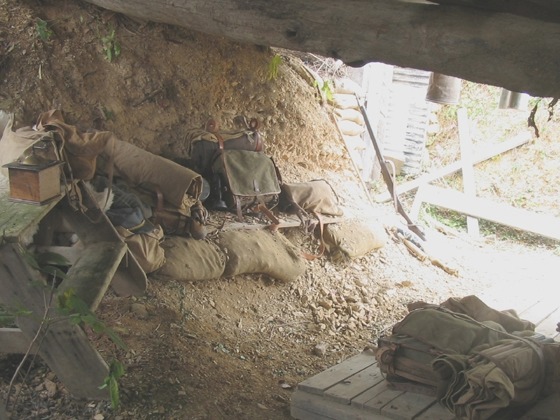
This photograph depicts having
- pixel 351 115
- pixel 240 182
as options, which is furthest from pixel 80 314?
pixel 351 115

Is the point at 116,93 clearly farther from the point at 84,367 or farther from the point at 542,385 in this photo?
the point at 542,385

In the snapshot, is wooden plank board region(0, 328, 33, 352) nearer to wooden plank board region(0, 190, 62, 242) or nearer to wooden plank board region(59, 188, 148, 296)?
wooden plank board region(0, 190, 62, 242)

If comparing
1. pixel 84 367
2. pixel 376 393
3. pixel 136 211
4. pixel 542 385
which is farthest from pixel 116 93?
pixel 542 385

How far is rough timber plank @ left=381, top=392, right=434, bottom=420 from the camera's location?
10.3 feet

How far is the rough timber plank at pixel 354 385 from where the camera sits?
11.0 feet

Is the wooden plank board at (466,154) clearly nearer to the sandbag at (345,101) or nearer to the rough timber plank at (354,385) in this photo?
the sandbag at (345,101)

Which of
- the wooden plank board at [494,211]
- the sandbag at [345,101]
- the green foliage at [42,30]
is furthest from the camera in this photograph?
the wooden plank board at [494,211]

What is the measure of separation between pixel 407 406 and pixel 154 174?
254cm

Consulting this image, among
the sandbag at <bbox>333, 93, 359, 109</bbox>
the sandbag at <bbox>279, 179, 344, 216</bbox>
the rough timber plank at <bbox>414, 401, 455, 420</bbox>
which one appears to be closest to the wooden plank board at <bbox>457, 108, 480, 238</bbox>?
the sandbag at <bbox>333, 93, 359, 109</bbox>

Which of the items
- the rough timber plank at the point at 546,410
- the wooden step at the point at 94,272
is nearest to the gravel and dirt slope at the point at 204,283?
the wooden step at the point at 94,272

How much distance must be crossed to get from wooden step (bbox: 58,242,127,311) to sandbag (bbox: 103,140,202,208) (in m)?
1.22

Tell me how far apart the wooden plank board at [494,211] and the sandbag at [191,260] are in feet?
16.4

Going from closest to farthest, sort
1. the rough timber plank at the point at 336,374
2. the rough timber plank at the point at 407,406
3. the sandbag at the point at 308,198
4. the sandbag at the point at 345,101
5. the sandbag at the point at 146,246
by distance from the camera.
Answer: the rough timber plank at the point at 407,406, the rough timber plank at the point at 336,374, the sandbag at the point at 146,246, the sandbag at the point at 308,198, the sandbag at the point at 345,101

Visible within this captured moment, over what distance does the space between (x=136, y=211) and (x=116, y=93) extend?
53.4 inches
